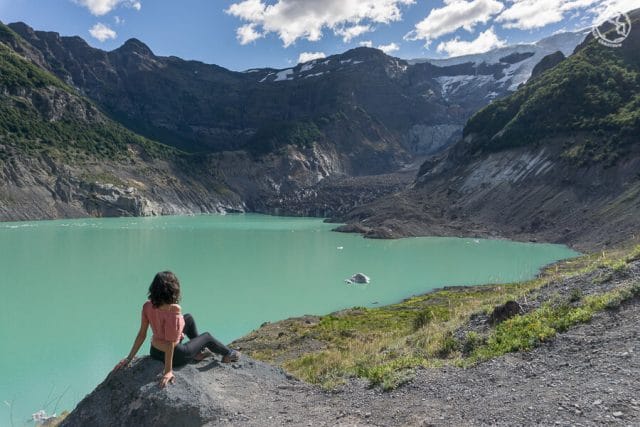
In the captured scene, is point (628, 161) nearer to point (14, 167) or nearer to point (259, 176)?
point (14, 167)

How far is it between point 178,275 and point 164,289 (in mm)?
34691

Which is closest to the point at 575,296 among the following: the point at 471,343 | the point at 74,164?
the point at 471,343

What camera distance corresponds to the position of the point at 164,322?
23.4 feet

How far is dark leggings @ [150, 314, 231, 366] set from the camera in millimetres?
7348

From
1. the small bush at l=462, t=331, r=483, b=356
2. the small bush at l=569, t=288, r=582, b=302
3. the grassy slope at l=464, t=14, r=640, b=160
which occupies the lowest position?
the small bush at l=462, t=331, r=483, b=356

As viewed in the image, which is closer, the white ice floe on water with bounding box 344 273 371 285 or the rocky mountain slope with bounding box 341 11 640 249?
the white ice floe on water with bounding box 344 273 371 285

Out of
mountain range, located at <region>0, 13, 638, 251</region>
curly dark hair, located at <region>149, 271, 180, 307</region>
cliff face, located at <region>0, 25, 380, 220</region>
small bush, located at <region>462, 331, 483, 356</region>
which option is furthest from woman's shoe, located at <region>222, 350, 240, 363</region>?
cliff face, located at <region>0, 25, 380, 220</region>

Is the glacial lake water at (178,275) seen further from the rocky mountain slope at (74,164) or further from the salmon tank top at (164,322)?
the rocky mountain slope at (74,164)

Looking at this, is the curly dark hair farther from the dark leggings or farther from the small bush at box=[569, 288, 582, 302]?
the small bush at box=[569, 288, 582, 302]

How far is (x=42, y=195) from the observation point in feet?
341

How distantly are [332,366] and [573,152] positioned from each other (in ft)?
248

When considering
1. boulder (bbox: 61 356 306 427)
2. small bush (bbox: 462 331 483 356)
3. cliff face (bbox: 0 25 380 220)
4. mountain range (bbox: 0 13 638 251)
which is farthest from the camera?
cliff face (bbox: 0 25 380 220)

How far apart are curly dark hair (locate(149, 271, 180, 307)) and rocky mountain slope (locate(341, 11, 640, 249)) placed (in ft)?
176

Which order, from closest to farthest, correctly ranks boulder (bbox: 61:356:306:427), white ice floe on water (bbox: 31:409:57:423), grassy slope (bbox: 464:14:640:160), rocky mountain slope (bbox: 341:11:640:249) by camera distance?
boulder (bbox: 61:356:306:427)
white ice floe on water (bbox: 31:409:57:423)
rocky mountain slope (bbox: 341:11:640:249)
grassy slope (bbox: 464:14:640:160)
